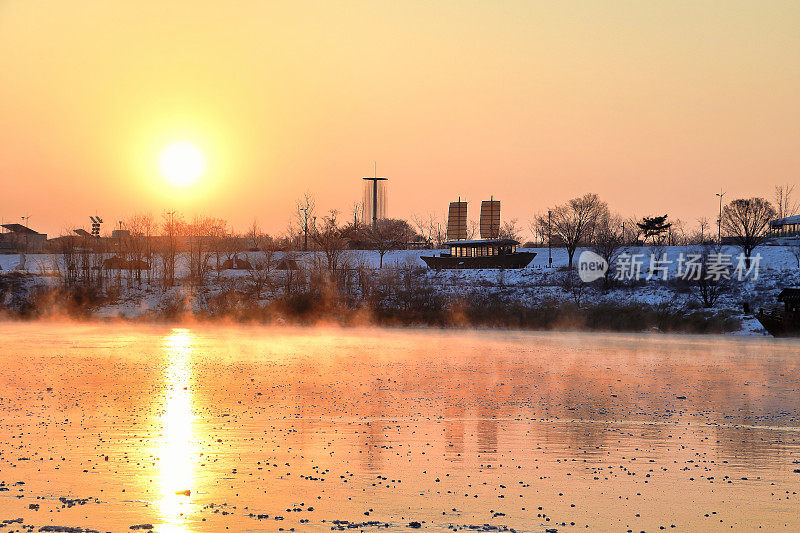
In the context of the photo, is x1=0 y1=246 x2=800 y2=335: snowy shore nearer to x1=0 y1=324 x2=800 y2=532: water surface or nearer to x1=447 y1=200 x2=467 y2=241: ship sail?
x1=0 y1=324 x2=800 y2=532: water surface

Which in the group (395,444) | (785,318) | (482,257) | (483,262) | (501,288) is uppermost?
(482,257)

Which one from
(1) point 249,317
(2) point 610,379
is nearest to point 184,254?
(1) point 249,317

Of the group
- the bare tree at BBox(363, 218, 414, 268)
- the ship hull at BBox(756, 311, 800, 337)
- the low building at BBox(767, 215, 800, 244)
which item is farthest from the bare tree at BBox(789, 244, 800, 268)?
the bare tree at BBox(363, 218, 414, 268)

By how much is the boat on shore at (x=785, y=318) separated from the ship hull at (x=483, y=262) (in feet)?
115

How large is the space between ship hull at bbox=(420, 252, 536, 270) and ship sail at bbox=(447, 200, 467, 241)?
37.2 meters

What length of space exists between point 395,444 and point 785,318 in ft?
163

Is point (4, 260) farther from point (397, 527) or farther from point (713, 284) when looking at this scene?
point (397, 527)

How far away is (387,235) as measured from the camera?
123625 mm

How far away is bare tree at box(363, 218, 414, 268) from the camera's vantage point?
112 m

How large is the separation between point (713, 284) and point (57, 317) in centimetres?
5720

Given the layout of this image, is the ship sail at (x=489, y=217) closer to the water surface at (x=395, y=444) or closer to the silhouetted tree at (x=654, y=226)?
the silhouetted tree at (x=654, y=226)

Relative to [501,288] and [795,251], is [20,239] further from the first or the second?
[795,251]

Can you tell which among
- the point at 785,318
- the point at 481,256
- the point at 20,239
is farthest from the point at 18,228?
the point at 785,318

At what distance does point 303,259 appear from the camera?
9538 centimetres
